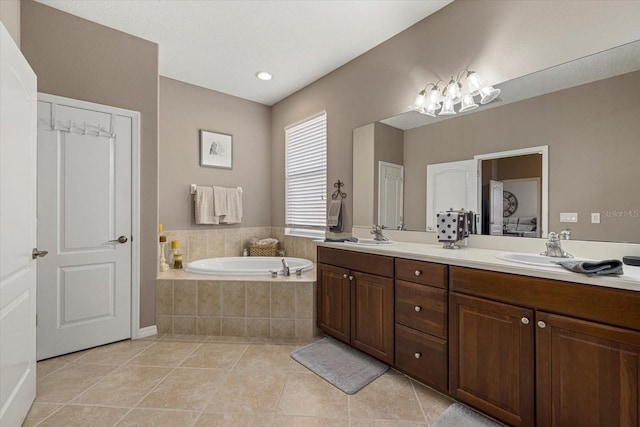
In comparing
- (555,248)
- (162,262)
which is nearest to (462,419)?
(555,248)

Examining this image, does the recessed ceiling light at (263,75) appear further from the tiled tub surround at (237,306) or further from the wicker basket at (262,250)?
the tiled tub surround at (237,306)

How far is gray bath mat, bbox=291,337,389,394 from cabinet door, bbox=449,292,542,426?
0.58 metres

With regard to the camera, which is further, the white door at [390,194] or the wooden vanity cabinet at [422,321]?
the white door at [390,194]

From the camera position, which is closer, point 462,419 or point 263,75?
point 462,419

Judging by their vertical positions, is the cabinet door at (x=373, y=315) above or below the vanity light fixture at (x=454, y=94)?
below

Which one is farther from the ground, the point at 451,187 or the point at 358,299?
the point at 451,187

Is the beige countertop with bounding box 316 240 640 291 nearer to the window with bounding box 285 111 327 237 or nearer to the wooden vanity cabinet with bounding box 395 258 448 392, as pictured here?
the wooden vanity cabinet with bounding box 395 258 448 392

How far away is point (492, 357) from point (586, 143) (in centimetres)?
125

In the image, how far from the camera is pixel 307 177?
147 inches

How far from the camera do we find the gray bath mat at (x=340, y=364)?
2.00m

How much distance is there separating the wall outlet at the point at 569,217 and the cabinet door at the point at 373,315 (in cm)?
104

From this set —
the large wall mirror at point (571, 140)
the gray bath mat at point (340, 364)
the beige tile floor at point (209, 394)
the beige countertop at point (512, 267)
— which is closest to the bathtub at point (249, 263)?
the gray bath mat at point (340, 364)

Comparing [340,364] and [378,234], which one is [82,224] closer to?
[340,364]

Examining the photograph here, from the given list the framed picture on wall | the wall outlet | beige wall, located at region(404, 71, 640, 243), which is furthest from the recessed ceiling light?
the wall outlet
